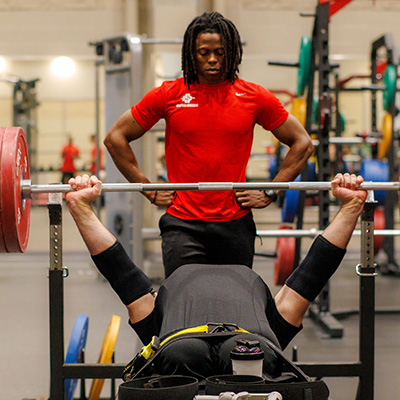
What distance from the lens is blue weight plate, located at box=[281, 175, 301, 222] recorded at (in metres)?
3.72

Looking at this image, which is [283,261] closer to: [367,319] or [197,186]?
[367,319]

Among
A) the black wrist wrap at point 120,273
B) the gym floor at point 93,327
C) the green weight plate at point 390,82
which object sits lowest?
the gym floor at point 93,327

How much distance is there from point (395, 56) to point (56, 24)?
20.2ft

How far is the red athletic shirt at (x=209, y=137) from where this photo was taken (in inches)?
77.1

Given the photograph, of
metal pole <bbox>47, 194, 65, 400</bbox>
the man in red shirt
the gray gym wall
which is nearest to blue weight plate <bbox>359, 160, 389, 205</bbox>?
metal pole <bbox>47, 194, 65, 400</bbox>

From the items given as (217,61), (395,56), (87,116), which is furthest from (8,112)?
(217,61)

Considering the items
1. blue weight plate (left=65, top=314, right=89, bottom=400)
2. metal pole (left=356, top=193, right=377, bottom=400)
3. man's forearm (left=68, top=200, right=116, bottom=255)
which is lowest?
blue weight plate (left=65, top=314, right=89, bottom=400)

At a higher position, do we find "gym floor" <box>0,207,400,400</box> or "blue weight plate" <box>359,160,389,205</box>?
"blue weight plate" <box>359,160,389,205</box>

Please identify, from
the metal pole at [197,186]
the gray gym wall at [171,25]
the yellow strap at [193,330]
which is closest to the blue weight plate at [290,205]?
the metal pole at [197,186]

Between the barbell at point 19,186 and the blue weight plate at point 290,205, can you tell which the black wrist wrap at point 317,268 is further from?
the blue weight plate at point 290,205

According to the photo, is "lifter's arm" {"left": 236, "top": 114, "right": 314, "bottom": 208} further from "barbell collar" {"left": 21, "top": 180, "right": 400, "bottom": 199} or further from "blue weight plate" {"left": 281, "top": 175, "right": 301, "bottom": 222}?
"blue weight plate" {"left": 281, "top": 175, "right": 301, "bottom": 222}

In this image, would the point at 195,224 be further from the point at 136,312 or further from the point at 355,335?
the point at 355,335

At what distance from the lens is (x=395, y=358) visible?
10.00ft

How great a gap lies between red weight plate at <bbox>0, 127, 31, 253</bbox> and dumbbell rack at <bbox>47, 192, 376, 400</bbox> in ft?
0.36
